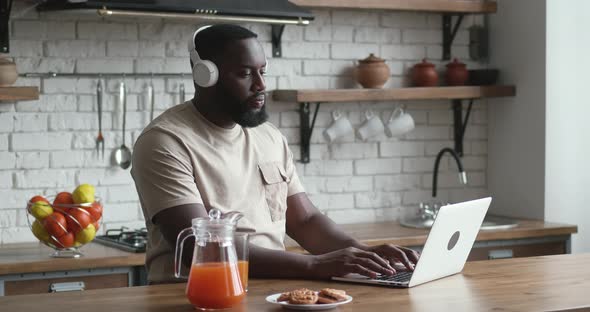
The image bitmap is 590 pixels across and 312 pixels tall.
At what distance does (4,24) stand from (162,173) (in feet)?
4.71

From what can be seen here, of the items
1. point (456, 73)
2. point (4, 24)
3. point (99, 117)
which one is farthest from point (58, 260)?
point (456, 73)

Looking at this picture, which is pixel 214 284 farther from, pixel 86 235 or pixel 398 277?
pixel 86 235

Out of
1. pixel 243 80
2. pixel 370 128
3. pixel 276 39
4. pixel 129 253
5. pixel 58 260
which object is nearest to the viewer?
pixel 243 80

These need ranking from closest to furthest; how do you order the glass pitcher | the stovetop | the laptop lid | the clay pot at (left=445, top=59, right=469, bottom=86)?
the glass pitcher, the laptop lid, the stovetop, the clay pot at (left=445, top=59, right=469, bottom=86)

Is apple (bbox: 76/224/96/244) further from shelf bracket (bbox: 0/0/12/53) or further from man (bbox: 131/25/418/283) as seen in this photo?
shelf bracket (bbox: 0/0/12/53)

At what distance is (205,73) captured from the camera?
2875mm

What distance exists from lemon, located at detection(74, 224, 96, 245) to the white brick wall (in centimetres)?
50

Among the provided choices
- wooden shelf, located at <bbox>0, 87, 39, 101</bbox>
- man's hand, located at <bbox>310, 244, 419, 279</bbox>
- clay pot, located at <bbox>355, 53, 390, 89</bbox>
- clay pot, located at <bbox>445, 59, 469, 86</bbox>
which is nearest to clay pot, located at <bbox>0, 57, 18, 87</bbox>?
wooden shelf, located at <bbox>0, 87, 39, 101</bbox>

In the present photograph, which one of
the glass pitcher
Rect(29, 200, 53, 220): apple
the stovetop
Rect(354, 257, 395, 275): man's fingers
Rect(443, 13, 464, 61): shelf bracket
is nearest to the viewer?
the glass pitcher

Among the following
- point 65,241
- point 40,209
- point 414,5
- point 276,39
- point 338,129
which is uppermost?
point 414,5

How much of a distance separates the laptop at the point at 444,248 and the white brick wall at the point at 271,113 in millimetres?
1801

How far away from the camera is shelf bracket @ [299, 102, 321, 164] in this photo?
4.38m

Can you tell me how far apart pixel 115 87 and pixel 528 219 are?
201cm

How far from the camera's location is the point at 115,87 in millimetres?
4012
